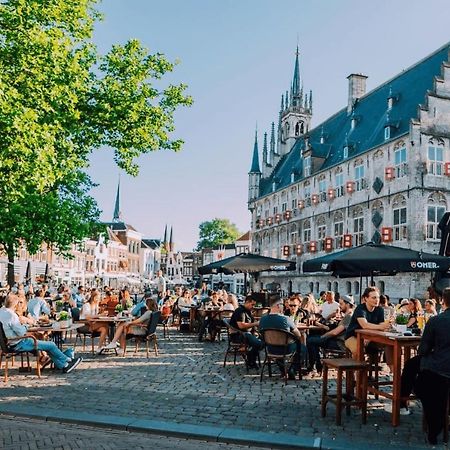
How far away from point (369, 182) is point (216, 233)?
212 feet

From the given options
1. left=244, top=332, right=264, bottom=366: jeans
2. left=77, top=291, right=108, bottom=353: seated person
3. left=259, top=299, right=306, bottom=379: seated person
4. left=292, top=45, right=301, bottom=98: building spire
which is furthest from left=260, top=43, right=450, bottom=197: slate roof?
left=259, top=299, right=306, bottom=379: seated person

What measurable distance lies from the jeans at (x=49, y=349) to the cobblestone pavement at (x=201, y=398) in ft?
0.73

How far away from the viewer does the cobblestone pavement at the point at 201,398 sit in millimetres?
6039

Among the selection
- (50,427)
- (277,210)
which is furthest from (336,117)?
(50,427)

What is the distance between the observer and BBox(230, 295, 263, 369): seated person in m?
10.1

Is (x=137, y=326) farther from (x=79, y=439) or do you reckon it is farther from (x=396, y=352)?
(x=396, y=352)

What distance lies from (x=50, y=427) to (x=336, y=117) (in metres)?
46.9

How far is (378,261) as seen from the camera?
32.7 feet

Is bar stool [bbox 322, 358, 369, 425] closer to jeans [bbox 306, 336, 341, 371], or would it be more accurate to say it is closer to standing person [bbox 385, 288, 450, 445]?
standing person [bbox 385, 288, 450, 445]

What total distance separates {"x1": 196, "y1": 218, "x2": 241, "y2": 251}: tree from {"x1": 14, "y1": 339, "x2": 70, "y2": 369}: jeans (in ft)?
290

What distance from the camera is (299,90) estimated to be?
61.6 metres

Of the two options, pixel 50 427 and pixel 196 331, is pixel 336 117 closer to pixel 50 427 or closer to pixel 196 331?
pixel 196 331

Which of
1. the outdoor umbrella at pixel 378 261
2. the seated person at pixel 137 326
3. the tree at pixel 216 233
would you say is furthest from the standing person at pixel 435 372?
the tree at pixel 216 233

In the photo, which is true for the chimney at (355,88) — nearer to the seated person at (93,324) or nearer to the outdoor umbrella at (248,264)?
the outdoor umbrella at (248,264)
